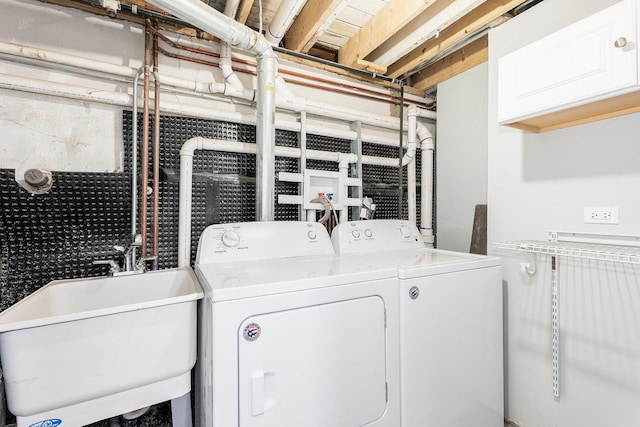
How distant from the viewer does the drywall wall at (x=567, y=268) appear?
4.63 feet

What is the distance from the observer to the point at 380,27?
2146mm

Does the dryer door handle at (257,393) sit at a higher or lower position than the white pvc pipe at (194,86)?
lower

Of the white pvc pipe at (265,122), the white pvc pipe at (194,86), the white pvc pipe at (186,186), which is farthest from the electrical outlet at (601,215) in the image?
the white pvc pipe at (186,186)

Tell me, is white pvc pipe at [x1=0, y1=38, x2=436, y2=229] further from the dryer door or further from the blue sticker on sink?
the blue sticker on sink

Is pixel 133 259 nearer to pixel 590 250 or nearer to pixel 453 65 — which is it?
pixel 590 250

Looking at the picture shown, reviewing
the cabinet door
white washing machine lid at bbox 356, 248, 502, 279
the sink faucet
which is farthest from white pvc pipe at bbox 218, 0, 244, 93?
the cabinet door

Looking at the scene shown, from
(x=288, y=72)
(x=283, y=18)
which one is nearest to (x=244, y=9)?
(x=283, y=18)

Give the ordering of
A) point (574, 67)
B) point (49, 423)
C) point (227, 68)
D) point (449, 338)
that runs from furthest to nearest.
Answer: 1. point (227, 68)
2. point (449, 338)
3. point (574, 67)
4. point (49, 423)

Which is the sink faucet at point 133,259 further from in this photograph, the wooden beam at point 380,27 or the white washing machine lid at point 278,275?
the wooden beam at point 380,27

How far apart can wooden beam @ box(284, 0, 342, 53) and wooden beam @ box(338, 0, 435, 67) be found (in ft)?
1.22

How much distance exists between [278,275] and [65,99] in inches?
62.8

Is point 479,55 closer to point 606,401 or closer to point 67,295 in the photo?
point 606,401

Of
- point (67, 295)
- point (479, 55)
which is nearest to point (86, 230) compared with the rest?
point (67, 295)

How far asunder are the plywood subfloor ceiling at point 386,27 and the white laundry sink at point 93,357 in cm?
160
